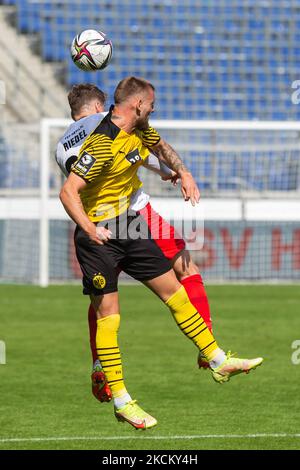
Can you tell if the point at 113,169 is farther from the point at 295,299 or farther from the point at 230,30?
the point at 230,30

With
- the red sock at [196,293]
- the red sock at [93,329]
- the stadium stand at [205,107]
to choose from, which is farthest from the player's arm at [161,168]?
the stadium stand at [205,107]

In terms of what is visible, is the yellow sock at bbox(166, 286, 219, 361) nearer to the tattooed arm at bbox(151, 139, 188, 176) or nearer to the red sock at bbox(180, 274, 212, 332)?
the red sock at bbox(180, 274, 212, 332)

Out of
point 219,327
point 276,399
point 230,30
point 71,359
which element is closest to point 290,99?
point 230,30

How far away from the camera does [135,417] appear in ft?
19.2

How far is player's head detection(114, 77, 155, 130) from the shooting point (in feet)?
19.8

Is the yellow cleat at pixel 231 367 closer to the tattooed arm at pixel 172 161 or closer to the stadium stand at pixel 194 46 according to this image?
the tattooed arm at pixel 172 161

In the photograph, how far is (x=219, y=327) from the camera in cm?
1159

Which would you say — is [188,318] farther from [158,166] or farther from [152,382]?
[152,382]

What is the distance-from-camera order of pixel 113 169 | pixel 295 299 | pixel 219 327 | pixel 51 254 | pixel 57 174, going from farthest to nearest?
pixel 57 174
pixel 51 254
pixel 295 299
pixel 219 327
pixel 113 169

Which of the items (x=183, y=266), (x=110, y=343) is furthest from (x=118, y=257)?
(x=183, y=266)

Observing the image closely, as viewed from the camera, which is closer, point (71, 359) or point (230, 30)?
point (71, 359)

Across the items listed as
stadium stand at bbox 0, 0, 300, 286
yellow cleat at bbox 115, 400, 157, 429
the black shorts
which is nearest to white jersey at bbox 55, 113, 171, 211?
the black shorts

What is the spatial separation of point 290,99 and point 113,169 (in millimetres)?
16182

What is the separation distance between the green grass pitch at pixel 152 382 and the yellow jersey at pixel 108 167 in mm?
1391
